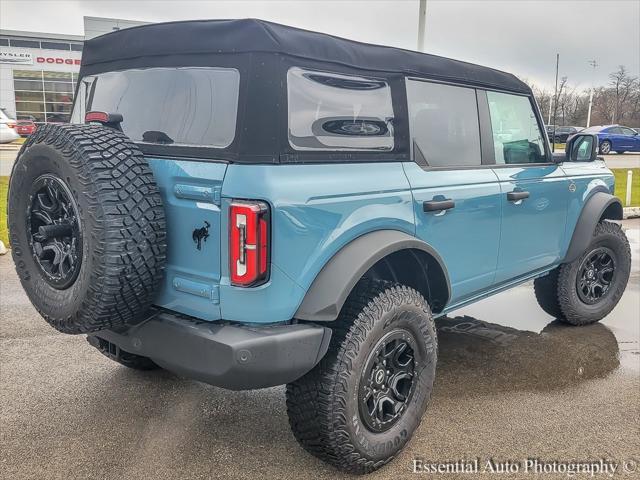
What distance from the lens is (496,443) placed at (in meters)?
3.01

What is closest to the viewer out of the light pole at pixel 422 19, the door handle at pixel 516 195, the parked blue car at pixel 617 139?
the door handle at pixel 516 195

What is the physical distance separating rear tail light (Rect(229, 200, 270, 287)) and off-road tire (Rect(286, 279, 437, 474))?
53 cm

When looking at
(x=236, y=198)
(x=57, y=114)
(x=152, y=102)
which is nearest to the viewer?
(x=236, y=198)

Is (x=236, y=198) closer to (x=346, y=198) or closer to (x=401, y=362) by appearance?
(x=346, y=198)

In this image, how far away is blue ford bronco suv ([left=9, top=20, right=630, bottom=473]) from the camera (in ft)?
7.47

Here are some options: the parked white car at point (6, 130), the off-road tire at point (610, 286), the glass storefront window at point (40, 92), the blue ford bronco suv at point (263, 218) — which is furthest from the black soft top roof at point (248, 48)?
the glass storefront window at point (40, 92)

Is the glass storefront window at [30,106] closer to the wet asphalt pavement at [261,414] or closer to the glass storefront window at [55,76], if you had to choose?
the glass storefront window at [55,76]

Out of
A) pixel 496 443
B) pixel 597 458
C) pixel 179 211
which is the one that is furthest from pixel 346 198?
pixel 597 458

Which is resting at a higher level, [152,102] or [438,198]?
[152,102]

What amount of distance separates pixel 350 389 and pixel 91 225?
129cm

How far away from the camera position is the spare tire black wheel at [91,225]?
2.23 metres

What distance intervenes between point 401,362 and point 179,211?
4.38 feet

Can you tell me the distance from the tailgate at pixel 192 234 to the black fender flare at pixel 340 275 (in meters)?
0.39

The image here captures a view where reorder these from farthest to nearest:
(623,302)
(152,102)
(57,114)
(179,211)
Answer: (57,114) → (623,302) → (152,102) → (179,211)
